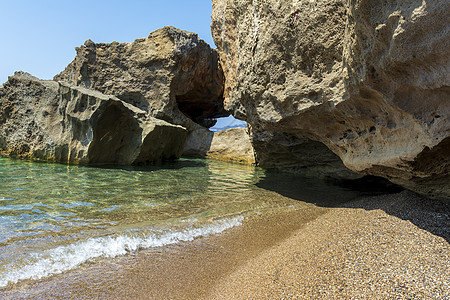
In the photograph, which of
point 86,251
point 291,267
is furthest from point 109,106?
point 291,267

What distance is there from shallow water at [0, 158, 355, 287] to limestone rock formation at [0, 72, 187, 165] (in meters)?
1.89

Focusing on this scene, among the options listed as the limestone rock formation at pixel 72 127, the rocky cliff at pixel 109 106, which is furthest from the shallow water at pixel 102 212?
the rocky cliff at pixel 109 106

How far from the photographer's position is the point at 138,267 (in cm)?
240

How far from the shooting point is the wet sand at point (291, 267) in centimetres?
190

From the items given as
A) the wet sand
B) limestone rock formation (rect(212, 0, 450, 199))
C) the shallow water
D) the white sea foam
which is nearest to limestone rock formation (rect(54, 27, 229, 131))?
the shallow water

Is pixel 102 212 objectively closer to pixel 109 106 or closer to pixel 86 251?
pixel 86 251

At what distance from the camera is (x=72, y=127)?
8.44 m

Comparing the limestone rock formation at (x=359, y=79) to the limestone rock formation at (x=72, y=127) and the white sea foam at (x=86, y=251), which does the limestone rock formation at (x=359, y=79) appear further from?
the limestone rock formation at (x=72, y=127)

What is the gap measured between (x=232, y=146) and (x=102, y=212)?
1001 centimetres

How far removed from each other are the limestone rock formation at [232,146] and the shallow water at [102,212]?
19.6 feet

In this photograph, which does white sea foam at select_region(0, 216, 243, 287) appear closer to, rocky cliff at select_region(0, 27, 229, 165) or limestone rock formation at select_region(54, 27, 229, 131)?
rocky cliff at select_region(0, 27, 229, 165)

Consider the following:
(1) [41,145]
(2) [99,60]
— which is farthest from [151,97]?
(1) [41,145]

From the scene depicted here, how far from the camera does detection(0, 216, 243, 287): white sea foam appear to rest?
2.18m

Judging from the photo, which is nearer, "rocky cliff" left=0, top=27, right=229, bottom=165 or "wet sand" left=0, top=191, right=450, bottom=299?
"wet sand" left=0, top=191, right=450, bottom=299
